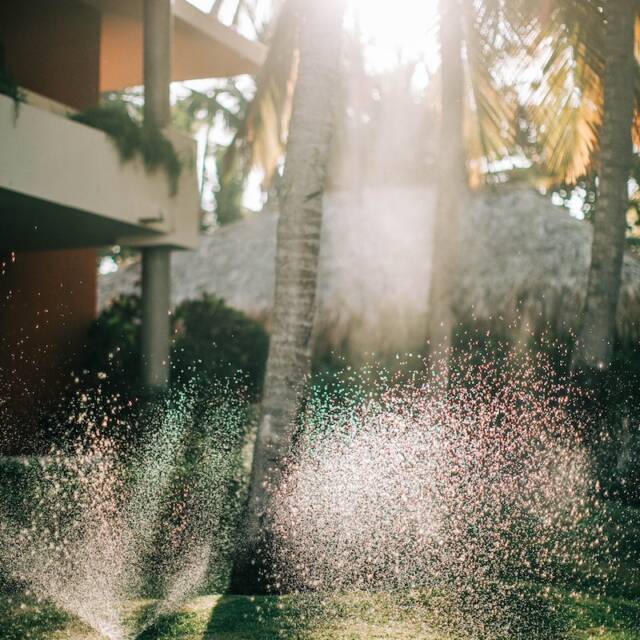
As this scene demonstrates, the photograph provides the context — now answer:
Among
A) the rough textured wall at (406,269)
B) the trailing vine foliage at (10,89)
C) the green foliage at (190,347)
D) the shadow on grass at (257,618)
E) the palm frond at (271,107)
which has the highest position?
the palm frond at (271,107)

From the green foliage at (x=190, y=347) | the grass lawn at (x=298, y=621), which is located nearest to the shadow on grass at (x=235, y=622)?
the grass lawn at (x=298, y=621)

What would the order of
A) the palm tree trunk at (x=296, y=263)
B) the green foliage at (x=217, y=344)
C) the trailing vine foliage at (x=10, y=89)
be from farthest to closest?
the green foliage at (x=217, y=344)
the trailing vine foliage at (x=10, y=89)
the palm tree trunk at (x=296, y=263)

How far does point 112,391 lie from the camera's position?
10.7 m

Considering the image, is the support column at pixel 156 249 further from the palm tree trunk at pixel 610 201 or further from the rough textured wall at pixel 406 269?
the rough textured wall at pixel 406 269

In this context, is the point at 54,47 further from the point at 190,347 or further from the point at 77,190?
the point at 190,347

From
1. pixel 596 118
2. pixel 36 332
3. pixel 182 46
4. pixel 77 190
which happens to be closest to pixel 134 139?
pixel 77 190

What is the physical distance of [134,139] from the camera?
10.4 metres

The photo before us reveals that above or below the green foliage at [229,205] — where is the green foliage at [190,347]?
below

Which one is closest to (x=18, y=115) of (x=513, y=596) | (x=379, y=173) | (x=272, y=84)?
(x=272, y=84)

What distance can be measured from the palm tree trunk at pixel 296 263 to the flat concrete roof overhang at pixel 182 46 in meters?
4.82

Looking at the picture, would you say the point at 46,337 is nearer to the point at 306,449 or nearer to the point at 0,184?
the point at 0,184

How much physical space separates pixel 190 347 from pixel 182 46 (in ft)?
12.3

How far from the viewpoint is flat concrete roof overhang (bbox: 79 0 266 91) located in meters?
12.0

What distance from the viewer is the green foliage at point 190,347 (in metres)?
11.3
